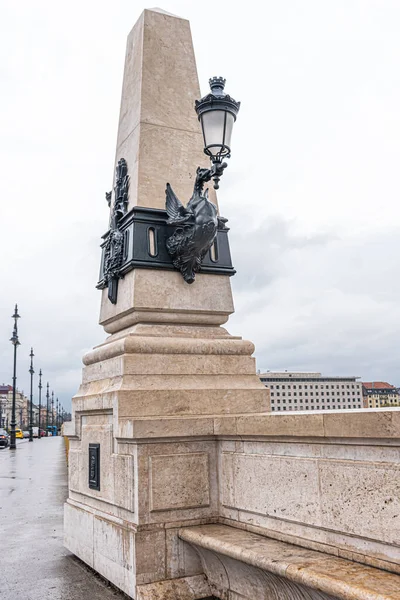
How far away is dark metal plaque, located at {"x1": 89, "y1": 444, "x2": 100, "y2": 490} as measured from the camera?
6066mm

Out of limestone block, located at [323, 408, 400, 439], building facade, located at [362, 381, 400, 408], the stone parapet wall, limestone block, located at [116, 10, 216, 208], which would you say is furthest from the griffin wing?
building facade, located at [362, 381, 400, 408]

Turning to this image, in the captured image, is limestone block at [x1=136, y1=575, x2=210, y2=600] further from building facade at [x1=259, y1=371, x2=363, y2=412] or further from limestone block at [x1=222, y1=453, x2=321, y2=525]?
building facade at [x1=259, y1=371, x2=363, y2=412]

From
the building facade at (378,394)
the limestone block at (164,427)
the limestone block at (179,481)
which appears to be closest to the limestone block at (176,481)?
the limestone block at (179,481)

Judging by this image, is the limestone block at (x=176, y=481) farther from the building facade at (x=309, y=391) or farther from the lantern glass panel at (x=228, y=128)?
the building facade at (x=309, y=391)

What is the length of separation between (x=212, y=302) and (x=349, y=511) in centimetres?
320

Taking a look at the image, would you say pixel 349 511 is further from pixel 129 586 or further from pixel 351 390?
pixel 351 390

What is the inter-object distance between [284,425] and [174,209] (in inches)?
115

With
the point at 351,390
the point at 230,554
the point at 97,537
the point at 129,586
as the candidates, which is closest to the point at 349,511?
the point at 230,554

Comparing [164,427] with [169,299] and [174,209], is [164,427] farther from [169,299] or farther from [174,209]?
[174,209]

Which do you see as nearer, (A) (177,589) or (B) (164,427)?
(A) (177,589)

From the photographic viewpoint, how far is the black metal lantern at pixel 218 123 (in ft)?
18.9

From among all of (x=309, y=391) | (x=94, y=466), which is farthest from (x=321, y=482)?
(x=309, y=391)

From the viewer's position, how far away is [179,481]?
5.22 meters

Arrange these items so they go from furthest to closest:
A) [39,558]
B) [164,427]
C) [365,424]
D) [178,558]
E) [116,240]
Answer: [116,240], [39,558], [164,427], [178,558], [365,424]
